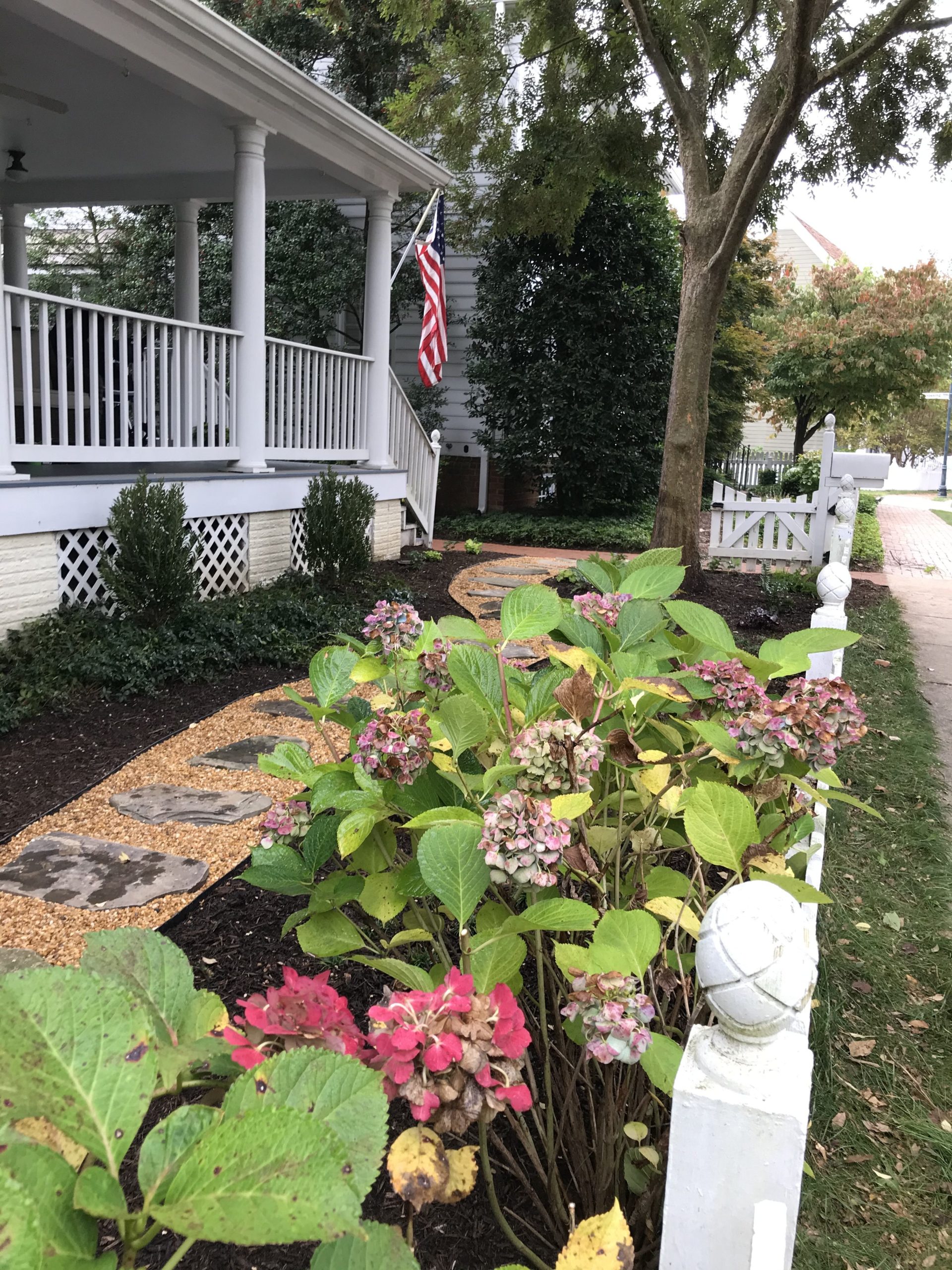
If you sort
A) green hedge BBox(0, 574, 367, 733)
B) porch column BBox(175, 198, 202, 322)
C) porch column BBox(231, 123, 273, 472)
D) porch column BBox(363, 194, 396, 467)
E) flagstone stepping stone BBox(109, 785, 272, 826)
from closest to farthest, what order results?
flagstone stepping stone BBox(109, 785, 272, 826)
green hedge BBox(0, 574, 367, 733)
porch column BBox(231, 123, 273, 472)
porch column BBox(363, 194, 396, 467)
porch column BBox(175, 198, 202, 322)

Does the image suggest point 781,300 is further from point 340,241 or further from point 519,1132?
point 519,1132

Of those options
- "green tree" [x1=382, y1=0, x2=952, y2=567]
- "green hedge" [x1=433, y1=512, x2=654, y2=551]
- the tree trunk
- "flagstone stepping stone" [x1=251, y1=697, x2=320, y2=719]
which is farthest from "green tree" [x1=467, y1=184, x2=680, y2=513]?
"flagstone stepping stone" [x1=251, y1=697, x2=320, y2=719]

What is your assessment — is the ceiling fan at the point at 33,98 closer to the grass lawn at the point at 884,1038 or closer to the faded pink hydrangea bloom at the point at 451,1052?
the grass lawn at the point at 884,1038

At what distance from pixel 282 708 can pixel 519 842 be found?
4.09 meters

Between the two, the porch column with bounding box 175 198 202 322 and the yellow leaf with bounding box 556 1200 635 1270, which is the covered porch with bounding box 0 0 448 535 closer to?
the porch column with bounding box 175 198 202 322

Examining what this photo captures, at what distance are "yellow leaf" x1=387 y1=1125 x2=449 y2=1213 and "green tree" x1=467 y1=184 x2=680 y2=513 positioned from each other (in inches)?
531

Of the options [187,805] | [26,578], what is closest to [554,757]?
[187,805]

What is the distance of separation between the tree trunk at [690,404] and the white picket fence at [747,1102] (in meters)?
7.76

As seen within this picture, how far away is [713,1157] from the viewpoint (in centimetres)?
110

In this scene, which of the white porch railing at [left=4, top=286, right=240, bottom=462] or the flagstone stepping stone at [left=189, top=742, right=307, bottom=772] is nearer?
the flagstone stepping stone at [left=189, top=742, right=307, bottom=772]

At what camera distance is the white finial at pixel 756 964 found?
40.8 inches

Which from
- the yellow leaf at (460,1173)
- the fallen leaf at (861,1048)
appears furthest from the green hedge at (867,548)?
the yellow leaf at (460,1173)

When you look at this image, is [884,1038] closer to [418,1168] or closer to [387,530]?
[418,1168]

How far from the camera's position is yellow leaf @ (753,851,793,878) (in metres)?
1.58
